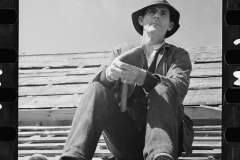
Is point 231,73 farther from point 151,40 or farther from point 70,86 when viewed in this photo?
point 70,86

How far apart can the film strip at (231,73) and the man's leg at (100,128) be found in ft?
2.90

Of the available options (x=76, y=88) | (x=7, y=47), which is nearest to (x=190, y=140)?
(x=7, y=47)

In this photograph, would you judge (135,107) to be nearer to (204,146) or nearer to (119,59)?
(119,59)

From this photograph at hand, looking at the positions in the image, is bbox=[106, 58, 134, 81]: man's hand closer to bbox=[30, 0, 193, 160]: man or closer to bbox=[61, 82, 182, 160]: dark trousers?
bbox=[30, 0, 193, 160]: man

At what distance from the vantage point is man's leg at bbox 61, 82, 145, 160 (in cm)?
399

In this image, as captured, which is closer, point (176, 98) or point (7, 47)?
point (7, 47)

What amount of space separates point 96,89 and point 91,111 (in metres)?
0.21

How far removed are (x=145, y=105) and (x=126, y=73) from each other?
53 centimetres

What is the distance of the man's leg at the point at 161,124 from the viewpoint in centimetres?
392

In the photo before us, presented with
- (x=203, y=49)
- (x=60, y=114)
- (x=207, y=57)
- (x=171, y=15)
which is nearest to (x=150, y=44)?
(x=171, y=15)

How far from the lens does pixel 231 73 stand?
3.95 meters

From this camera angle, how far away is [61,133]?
5.90 m

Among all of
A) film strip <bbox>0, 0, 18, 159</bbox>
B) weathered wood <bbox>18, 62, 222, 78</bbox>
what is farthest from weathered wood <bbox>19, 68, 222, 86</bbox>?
film strip <bbox>0, 0, 18, 159</bbox>

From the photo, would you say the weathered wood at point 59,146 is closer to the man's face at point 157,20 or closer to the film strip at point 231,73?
the man's face at point 157,20
